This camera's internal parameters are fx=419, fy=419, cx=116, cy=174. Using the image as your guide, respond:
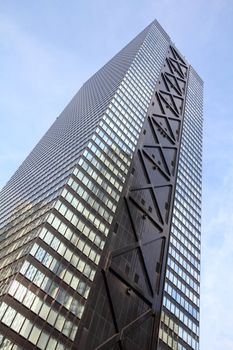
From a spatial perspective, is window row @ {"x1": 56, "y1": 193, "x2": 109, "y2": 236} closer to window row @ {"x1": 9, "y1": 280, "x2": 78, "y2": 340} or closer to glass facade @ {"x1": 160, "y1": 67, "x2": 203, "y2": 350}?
window row @ {"x1": 9, "y1": 280, "x2": 78, "y2": 340}

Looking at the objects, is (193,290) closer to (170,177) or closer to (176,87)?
(170,177)

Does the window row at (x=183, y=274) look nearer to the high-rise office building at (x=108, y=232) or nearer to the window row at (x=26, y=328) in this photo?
the high-rise office building at (x=108, y=232)

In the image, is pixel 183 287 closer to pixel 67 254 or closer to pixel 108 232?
pixel 108 232

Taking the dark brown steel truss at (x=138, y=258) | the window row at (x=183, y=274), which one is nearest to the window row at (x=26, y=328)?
the dark brown steel truss at (x=138, y=258)

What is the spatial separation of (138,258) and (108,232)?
7.91m

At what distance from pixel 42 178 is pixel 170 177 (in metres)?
29.3

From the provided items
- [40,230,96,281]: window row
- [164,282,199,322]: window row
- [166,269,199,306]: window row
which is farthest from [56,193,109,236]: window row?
[166,269,199,306]: window row

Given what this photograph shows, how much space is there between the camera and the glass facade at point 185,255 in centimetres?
7375

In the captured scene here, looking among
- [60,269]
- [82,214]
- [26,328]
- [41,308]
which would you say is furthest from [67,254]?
[26,328]

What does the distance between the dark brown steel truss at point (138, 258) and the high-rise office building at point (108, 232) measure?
208 millimetres

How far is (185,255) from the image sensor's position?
295 ft

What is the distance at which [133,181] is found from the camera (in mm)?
80812

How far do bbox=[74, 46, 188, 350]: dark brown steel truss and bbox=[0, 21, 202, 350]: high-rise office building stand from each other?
208 millimetres

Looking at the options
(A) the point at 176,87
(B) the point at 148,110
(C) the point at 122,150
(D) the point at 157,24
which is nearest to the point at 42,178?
(C) the point at 122,150
